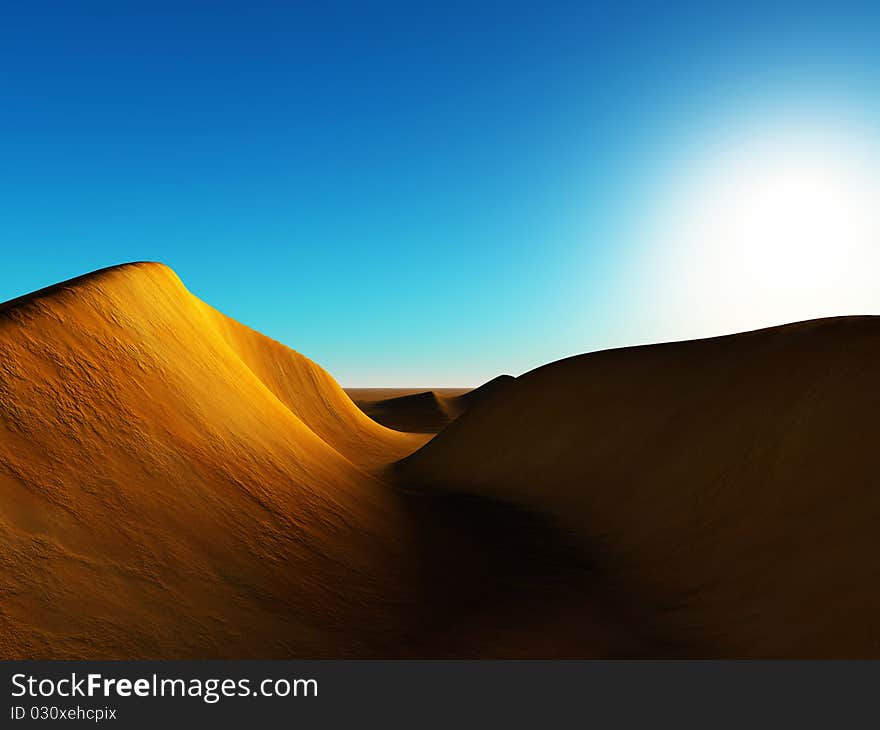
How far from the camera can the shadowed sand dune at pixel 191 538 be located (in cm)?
608

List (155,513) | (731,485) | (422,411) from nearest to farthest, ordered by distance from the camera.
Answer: (155,513), (731,485), (422,411)

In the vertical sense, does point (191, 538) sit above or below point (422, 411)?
below

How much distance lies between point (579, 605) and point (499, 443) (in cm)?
1271

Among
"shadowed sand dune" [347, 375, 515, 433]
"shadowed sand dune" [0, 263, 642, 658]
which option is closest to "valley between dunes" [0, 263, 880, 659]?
"shadowed sand dune" [0, 263, 642, 658]

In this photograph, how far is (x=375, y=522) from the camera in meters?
11.0

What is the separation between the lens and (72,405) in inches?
317

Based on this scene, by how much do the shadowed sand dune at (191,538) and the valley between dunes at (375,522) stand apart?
4cm

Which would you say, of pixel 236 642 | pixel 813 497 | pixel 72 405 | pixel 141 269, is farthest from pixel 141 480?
pixel 813 497

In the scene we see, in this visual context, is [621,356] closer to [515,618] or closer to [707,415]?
[707,415]

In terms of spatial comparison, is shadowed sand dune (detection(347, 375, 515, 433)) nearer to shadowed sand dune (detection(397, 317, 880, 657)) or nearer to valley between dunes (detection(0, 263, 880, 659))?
shadowed sand dune (detection(397, 317, 880, 657))

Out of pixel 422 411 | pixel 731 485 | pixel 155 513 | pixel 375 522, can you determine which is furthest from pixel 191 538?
pixel 422 411

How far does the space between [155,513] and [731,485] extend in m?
12.3

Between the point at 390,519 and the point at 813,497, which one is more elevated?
the point at 390,519

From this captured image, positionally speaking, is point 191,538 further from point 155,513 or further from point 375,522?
point 375,522
